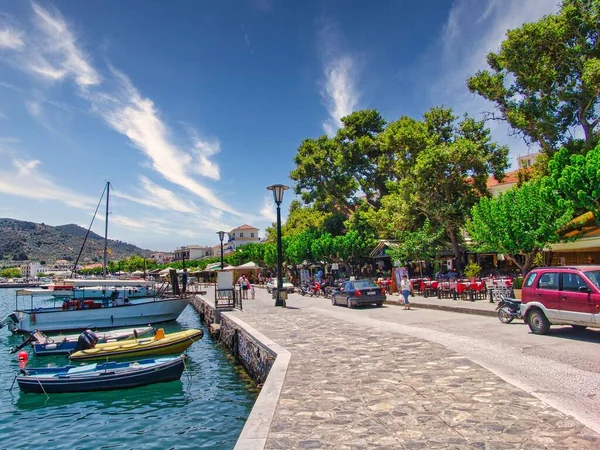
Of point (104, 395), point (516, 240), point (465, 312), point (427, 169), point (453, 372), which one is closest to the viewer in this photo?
point (453, 372)

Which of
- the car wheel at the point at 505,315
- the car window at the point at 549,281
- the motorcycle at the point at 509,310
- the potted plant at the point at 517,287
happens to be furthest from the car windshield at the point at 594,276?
the potted plant at the point at 517,287

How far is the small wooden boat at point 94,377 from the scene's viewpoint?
41.9ft

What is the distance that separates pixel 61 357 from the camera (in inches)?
781

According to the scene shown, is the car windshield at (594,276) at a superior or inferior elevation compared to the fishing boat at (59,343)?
superior

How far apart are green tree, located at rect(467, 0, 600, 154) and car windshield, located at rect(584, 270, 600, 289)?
16146mm

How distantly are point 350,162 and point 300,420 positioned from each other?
3826 cm

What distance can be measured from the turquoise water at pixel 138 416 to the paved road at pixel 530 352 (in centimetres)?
544

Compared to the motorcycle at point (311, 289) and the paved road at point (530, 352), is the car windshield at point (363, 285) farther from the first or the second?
the motorcycle at point (311, 289)

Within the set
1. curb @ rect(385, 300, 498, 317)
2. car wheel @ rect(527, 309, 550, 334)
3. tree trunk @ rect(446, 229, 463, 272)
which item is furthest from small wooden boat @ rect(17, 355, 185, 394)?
tree trunk @ rect(446, 229, 463, 272)

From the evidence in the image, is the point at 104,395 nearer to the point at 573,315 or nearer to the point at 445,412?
the point at 445,412

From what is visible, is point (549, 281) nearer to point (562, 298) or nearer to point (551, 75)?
point (562, 298)

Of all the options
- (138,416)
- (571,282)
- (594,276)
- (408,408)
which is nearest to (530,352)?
(571,282)

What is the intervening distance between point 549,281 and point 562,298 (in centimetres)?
65

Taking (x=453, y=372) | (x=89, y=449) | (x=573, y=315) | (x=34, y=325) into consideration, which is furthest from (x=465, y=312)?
(x=34, y=325)
